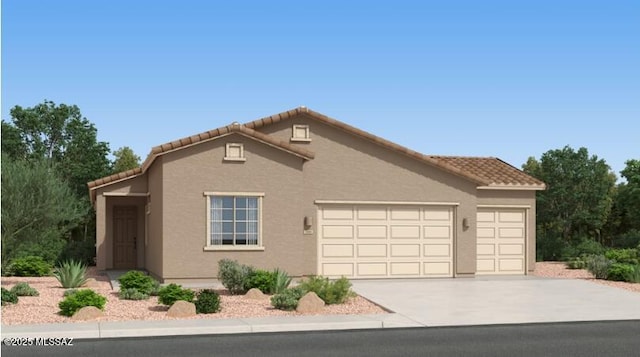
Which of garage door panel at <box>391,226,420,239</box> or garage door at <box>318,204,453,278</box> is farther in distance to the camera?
garage door panel at <box>391,226,420,239</box>

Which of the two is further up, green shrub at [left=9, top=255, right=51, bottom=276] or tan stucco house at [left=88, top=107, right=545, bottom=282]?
tan stucco house at [left=88, top=107, right=545, bottom=282]

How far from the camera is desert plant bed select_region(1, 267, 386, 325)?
1552 cm

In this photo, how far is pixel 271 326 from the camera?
1438 cm

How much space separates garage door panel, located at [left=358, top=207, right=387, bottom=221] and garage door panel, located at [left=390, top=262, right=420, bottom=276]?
1.45m

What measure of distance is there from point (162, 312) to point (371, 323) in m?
4.25

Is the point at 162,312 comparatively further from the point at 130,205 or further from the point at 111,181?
the point at 130,205

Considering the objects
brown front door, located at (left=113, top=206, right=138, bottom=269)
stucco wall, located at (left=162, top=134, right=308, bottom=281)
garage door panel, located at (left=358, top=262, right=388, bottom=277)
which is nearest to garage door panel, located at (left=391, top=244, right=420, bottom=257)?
garage door panel, located at (left=358, top=262, right=388, bottom=277)

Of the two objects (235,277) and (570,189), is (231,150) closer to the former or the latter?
(235,277)

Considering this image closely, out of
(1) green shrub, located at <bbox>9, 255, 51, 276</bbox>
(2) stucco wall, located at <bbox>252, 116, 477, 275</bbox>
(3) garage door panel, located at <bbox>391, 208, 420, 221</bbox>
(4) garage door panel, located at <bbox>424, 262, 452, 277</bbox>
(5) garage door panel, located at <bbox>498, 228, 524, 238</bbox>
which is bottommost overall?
(1) green shrub, located at <bbox>9, 255, 51, 276</bbox>

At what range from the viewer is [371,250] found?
24859 millimetres

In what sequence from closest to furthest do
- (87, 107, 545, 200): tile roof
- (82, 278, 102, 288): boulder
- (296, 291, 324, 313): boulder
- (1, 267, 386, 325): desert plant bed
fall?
1. (1, 267, 386, 325): desert plant bed
2. (296, 291, 324, 313): boulder
3. (82, 278, 102, 288): boulder
4. (87, 107, 545, 200): tile roof

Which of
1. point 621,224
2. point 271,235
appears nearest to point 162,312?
point 271,235

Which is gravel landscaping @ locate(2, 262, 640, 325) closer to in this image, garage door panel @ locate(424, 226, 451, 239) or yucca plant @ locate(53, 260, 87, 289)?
yucca plant @ locate(53, 260, 87, 289)

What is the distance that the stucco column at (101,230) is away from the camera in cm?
2655
